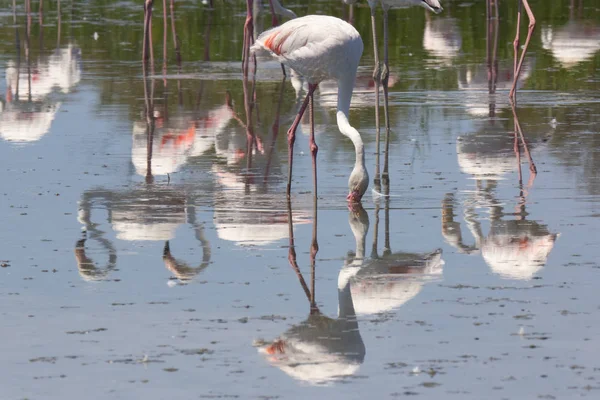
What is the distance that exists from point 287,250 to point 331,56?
1663 millimetres

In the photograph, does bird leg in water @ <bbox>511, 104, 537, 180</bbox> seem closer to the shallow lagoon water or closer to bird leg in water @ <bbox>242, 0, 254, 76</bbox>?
the shallow lagoon water

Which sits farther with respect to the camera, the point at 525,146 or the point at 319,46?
the point at 525,146

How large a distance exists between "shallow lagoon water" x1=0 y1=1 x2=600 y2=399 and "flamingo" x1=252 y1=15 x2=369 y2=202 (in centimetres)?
29

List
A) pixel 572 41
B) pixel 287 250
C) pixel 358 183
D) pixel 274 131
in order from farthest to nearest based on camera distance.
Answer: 1. pixel 572 41
2. pixel 274 131
3. pixel 358 183
4. pixel 287 250

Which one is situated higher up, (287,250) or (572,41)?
(572,41)

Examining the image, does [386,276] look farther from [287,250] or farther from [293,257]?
[287,250]

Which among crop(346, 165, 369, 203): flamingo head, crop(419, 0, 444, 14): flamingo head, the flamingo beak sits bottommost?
the flamingo beak

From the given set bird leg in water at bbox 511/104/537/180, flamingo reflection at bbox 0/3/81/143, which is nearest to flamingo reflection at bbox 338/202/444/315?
bird leg in water at bbox 511/104/537/180

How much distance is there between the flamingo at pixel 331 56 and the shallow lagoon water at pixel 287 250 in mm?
289

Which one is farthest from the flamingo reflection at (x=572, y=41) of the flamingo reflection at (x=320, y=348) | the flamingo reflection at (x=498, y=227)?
the flamingo reflection at (x=320, y=348)

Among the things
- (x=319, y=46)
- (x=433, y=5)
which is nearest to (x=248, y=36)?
(x=433, y=5)

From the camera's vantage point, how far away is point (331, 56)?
8352 mm

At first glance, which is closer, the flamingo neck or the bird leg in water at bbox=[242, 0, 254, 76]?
the flamingo neck

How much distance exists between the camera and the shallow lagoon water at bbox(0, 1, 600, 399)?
513 cm
